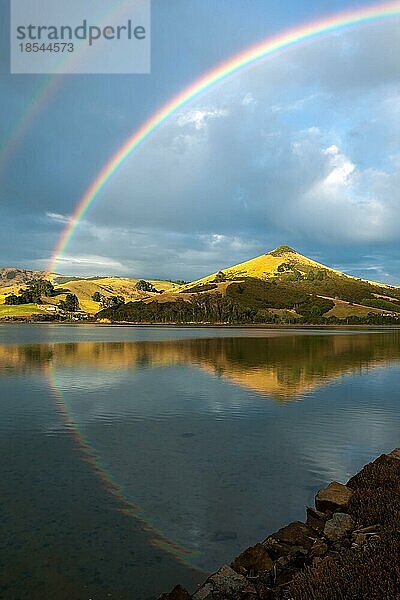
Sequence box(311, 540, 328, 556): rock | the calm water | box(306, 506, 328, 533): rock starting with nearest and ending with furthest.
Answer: box(311, 540, 328, 556): rock → the calm water → box(306, 506, 328, 533): rock

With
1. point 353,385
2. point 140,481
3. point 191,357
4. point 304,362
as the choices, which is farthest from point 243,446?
point 191,357

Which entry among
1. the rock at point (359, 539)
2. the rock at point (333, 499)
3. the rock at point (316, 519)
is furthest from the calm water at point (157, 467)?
the rock at point (359, 539)

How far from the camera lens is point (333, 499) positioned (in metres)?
15.7

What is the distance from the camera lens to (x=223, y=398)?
→ 37.4 m

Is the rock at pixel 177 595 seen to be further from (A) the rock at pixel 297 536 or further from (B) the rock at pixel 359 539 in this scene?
(B) the rock at pixel 359 539

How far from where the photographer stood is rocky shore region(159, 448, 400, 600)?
32.0ft

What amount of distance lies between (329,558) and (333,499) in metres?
4.70

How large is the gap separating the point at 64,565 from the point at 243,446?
1257cm

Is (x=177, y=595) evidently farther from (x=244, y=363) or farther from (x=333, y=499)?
(x=244, y=363)

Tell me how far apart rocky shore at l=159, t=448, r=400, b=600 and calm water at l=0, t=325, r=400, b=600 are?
1318 mm

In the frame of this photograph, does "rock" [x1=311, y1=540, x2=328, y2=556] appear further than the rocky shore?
Yes

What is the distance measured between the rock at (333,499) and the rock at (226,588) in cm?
515

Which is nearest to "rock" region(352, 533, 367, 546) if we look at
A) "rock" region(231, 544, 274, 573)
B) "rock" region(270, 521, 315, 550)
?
"rock" region(270, 521, 315, 550)

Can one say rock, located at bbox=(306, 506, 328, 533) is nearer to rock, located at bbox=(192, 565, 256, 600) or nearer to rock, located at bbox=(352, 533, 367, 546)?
rock, located at bbox=(352, 533, 367, 546)
